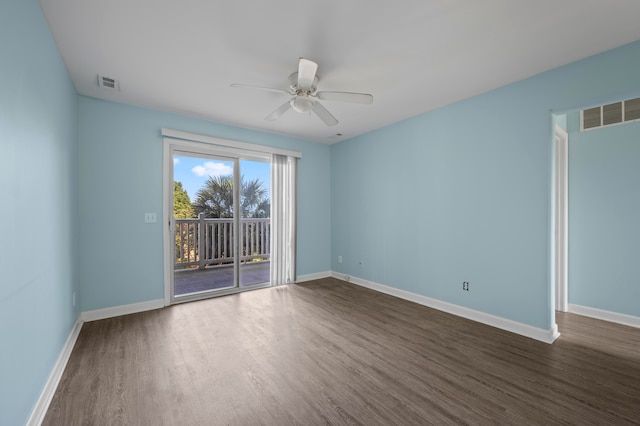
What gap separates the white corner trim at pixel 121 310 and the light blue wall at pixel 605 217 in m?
5.22

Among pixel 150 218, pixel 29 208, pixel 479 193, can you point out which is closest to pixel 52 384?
pixel 29 208

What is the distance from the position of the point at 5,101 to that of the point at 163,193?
232cm

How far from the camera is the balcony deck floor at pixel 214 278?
4113 millimetres

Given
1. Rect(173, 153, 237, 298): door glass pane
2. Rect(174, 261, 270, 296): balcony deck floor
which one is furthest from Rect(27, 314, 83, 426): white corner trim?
Rect(174, 261, 270, 296): balcony deck floor

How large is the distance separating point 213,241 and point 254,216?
104 centimetres

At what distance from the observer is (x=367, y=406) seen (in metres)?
1.66

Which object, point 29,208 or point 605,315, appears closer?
point 29,208

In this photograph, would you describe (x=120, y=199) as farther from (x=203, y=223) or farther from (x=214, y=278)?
(x=214, y=278)

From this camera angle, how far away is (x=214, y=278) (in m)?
4.58

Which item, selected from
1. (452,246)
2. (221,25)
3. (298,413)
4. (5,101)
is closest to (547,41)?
(452,246)

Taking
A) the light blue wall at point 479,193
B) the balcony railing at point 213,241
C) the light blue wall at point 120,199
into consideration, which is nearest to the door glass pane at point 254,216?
the balcony railing at point 213,241

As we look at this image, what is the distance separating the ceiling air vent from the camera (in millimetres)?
2598

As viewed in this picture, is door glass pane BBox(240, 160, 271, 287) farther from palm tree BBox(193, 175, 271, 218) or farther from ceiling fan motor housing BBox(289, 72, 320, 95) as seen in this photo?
ceiling fan motor housing BBox(289, 72, 320, 95)

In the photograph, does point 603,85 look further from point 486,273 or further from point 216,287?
point 216,287
